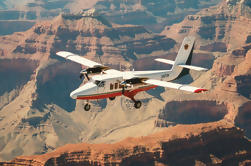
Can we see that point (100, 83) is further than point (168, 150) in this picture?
No

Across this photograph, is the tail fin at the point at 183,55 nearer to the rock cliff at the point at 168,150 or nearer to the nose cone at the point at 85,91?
the nose cone at the point at 85,91

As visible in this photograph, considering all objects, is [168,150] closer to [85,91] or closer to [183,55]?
[183,55]

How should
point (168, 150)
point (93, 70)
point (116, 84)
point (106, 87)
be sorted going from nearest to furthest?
1. point (106, 87)
2. point (116, 84)
3. point (93, 70)
4. point (168, 150)

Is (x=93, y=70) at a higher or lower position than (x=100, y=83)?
higher

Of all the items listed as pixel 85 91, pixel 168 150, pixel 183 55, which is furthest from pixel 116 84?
pixel 168 150

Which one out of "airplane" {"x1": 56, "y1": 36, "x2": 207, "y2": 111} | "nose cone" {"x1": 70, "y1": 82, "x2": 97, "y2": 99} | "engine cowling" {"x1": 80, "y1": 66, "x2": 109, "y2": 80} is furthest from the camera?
"engine cowling" {"x1": 80, "y1": 66, "x2": 109, "y2": 80}

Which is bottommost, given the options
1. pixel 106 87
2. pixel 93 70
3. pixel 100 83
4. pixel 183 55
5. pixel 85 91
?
pixel 85 91

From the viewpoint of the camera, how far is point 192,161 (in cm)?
18350

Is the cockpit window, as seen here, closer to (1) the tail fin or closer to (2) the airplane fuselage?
(2) the airplane fuselage

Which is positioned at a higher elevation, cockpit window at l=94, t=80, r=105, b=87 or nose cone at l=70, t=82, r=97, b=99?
cockpit window at l=94, t=80, r=105, b=87

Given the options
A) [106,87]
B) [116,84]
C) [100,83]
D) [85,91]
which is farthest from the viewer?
[116,84]

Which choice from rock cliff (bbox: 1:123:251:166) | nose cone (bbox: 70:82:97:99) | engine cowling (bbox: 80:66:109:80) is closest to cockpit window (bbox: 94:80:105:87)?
nose cone (bbox: 70:82:97:99)

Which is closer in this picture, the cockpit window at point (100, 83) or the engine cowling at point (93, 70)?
the cockpit window at point (100, 83)

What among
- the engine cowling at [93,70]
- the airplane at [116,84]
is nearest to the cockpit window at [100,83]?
the airplane at [116,84]
